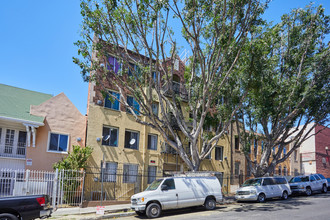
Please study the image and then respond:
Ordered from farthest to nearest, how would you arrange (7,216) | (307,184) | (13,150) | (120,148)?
(307,184) < (120,148) < (13,150) < (7,216)

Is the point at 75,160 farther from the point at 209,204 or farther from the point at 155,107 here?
the point at 155,107

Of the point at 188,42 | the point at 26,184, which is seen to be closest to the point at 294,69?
the point at 188,42

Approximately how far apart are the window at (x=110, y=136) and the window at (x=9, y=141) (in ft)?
18.6

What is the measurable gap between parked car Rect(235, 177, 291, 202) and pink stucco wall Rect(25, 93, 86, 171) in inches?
439

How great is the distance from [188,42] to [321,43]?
1116 centimetres

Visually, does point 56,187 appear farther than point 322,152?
No

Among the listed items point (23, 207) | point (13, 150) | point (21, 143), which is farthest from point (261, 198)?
point (13, 150)

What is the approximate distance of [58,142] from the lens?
62.7 ft

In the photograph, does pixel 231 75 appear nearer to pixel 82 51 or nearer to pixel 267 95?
pixel 267 95

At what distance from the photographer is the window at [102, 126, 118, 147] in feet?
66.4

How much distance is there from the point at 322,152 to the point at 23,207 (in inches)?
1599

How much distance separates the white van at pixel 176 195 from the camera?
13.1 m

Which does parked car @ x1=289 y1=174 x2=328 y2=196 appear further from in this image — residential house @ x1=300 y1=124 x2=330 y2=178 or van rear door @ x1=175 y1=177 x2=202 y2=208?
residential house @ x1=300 y1=124 x2=330 y2=178

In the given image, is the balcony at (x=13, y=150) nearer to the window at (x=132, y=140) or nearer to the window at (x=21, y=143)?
the window at (x=21, y=143)
